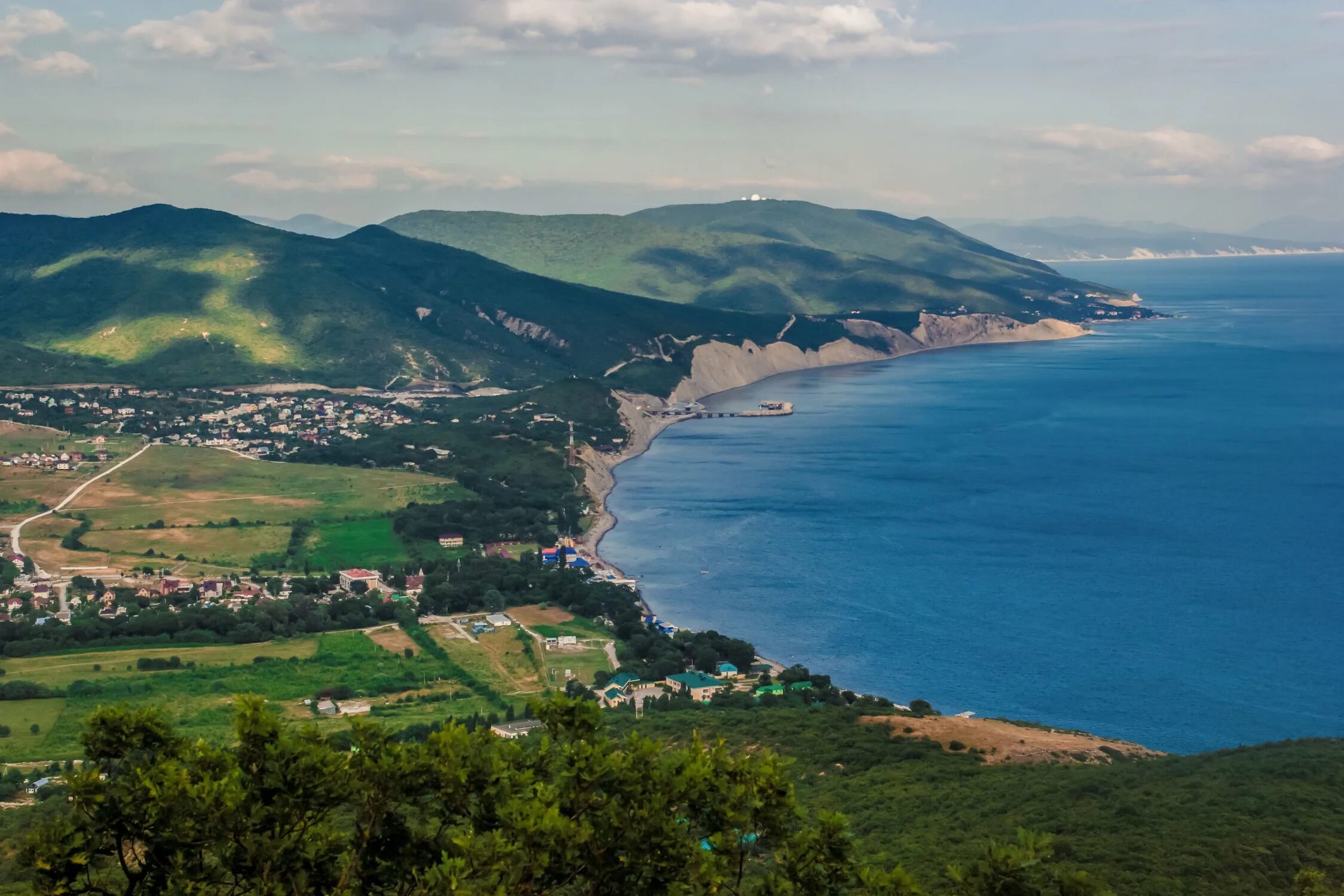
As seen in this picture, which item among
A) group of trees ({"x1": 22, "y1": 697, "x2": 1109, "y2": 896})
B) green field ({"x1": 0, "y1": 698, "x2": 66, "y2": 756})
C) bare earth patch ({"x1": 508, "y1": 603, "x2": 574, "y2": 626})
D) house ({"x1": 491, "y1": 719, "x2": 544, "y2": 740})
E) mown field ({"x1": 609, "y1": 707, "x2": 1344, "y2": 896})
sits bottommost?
bare earth patch ({"x1": 508, "y1": 603, "x2": 574, "y2": 626})

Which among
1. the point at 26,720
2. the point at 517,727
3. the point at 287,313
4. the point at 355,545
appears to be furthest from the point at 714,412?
the point at 26,720

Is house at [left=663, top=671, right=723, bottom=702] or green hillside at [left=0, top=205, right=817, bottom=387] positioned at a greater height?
green hillside at [left=0, top=205, right=817, bottom=387]

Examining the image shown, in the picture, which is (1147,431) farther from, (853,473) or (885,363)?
(885,363)

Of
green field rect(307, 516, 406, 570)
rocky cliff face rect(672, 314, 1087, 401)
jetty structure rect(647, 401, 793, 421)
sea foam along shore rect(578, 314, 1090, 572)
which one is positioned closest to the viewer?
green field rect(307, 516, 406, 570)

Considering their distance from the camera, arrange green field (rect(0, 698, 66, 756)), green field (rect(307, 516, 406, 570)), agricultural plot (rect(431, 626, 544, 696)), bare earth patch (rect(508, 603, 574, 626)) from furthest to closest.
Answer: green field (rect(307, 516, 406, 570)) < bare earth patch (rect(508, 603, 574, 626)) < agricultural plot (rect(431, 626, 544, 696)) < green field (rect(0, 698, 66, 756))

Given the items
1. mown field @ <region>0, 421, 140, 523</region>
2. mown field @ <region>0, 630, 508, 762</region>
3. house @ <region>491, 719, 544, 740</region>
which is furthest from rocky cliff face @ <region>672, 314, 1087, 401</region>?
house @ <region>491, 719, 544, 740</region>

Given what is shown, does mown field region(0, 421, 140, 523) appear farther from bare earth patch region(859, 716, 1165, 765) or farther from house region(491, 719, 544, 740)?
bare earth patch region(859, 716, 1165, 765)

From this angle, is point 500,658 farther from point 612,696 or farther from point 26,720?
point 26,720
